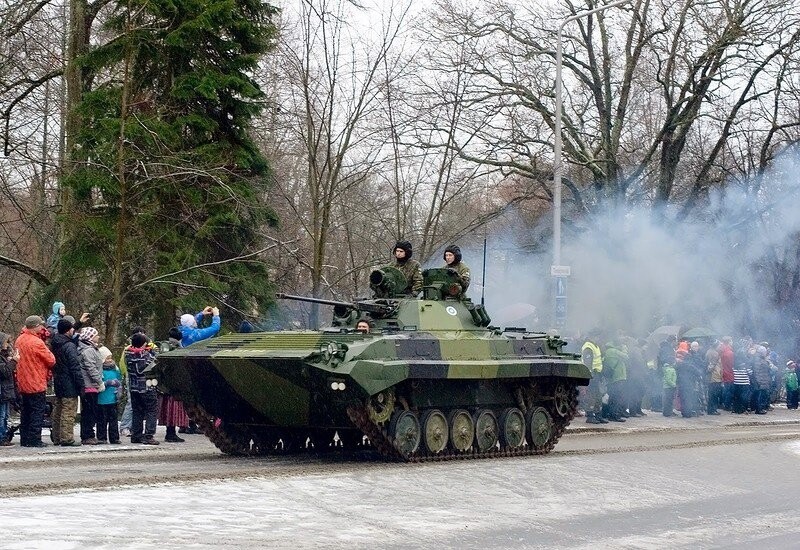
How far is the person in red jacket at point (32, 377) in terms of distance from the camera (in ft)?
55.3

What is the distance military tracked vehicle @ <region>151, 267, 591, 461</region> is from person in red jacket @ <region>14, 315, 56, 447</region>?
1.61 meters

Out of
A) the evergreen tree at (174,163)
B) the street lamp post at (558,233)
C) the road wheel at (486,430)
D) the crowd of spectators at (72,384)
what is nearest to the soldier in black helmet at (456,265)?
the road wheel at (486,430)

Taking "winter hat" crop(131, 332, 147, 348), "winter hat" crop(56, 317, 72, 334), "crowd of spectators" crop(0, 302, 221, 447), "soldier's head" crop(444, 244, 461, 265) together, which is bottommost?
"crowd of spectators" crop(0, 302, 221, 447)

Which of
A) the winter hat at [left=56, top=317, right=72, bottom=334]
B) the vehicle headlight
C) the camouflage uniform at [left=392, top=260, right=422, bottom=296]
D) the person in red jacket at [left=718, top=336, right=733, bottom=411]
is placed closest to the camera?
the vehicle headlight

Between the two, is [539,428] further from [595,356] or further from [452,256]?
[595,356]

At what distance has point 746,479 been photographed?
14.8m

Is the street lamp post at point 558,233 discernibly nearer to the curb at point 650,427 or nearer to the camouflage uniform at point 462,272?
the curb at point 650,427

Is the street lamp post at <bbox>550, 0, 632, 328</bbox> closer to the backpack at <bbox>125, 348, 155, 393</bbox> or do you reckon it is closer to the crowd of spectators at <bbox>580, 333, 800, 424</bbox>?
the crowd of spectators at <bbox>580, 333, 800, 424</bbox>

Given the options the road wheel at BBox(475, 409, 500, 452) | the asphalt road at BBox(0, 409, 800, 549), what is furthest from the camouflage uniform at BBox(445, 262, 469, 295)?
the asphalt road at BBox(0, 409, 800, 549)

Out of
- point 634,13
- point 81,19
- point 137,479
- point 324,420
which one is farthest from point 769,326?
point 137,479

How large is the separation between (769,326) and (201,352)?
24.6 meters

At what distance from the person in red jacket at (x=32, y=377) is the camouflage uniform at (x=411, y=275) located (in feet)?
14.7

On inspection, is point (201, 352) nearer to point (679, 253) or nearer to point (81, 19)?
point (81, 19)

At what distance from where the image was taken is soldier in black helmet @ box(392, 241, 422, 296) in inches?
696
